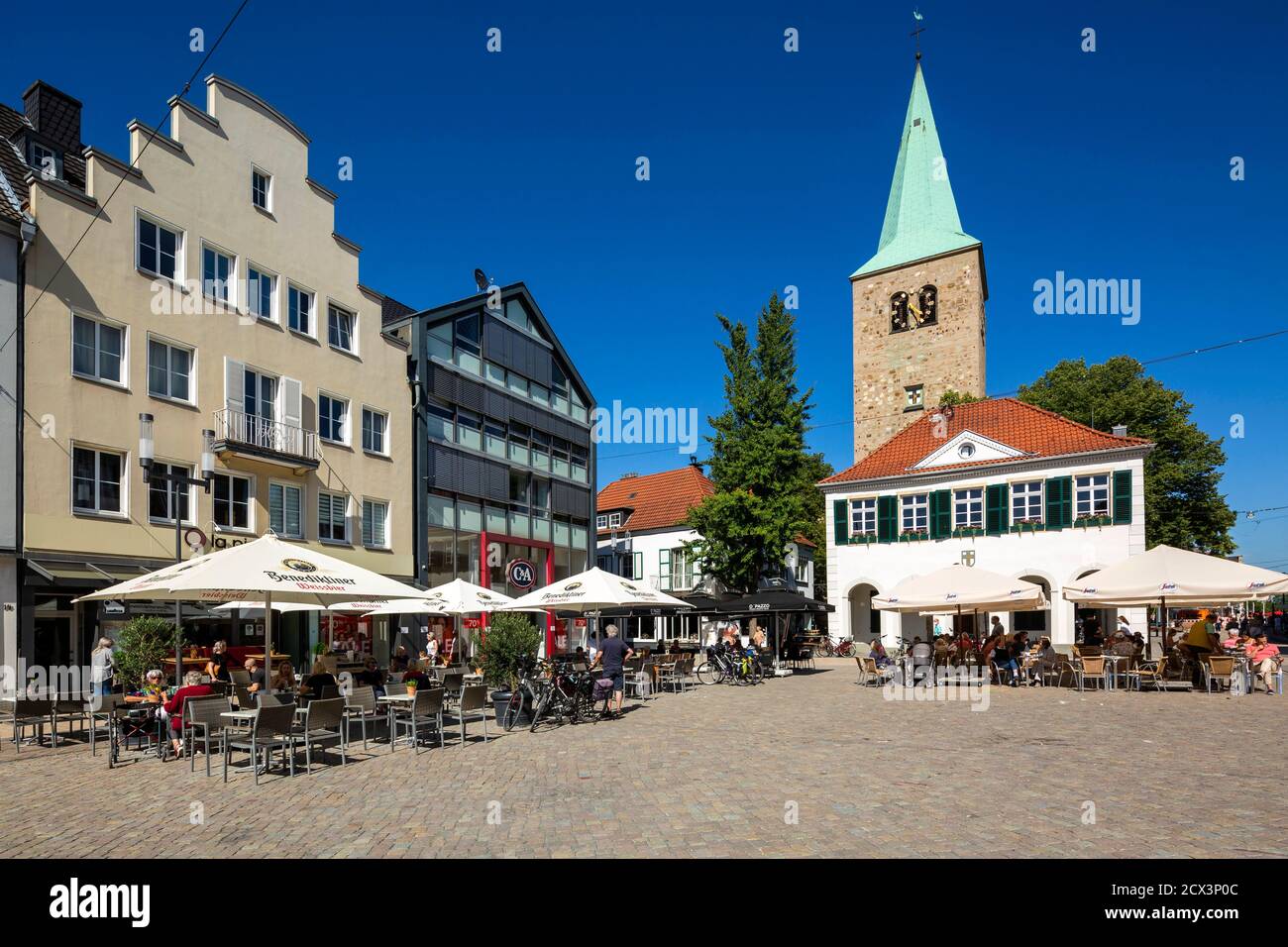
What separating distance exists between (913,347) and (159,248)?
157 feet

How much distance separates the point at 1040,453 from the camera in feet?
121

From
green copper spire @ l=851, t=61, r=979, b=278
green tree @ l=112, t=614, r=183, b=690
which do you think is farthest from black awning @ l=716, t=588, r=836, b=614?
green copper spire @ l=851, t=61, r=979, b=278

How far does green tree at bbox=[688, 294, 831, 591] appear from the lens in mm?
38938

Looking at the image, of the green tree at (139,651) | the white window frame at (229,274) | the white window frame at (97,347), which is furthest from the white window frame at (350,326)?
the green tree at (139,651)

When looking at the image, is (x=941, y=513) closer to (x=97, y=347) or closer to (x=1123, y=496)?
(x=1123, y=496)

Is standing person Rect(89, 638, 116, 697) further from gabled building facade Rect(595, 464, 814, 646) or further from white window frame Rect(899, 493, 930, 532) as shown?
gabled building facade Rect(595, 464, 814, 646)

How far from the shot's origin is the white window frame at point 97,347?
19484mm

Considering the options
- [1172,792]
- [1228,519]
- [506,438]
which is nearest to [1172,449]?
[1228,519]

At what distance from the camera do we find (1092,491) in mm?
35406

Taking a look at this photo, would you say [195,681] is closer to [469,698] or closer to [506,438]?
[469,698]

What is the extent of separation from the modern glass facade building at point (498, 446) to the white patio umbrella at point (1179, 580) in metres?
19.6

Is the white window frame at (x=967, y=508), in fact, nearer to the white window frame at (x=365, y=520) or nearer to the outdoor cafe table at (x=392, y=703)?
the white window frame at (x=365, y=520)

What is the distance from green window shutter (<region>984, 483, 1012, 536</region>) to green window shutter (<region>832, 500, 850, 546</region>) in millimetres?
6062

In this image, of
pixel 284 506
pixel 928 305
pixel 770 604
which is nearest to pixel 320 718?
pixel 284 506
